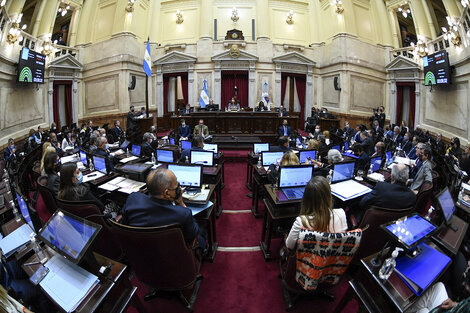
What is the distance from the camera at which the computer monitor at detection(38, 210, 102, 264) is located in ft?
4.96

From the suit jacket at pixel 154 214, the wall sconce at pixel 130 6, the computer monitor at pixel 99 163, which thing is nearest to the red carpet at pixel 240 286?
the suit jacket at pixel 154 214

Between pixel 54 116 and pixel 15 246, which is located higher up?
pixel 54 116

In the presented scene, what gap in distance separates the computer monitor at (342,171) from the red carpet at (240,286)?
124cm

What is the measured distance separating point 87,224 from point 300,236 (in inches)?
56.2

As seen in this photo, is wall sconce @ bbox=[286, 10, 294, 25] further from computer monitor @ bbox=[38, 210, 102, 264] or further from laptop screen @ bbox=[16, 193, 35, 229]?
computer monitor @ bbox=[38, 210, 102, 264]

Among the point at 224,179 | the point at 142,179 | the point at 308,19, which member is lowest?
the point at 224,179

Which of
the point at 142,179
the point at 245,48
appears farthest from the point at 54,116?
the point at 142,179

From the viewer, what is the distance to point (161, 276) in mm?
2043

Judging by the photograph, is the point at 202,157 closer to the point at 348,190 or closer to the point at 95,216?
the point at 95,216

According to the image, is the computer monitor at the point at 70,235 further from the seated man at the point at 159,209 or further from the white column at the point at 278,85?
the white column at the point at 278,85

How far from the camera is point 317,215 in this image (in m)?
1.93

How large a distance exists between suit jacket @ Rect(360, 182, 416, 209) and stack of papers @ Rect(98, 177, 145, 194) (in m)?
2.89

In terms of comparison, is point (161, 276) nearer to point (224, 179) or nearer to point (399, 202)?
point (399, 202)

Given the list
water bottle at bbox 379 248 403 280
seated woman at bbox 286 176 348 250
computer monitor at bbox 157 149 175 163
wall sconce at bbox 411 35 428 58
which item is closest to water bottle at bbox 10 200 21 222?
A: computer monitor at bbox 157 149 175 163
